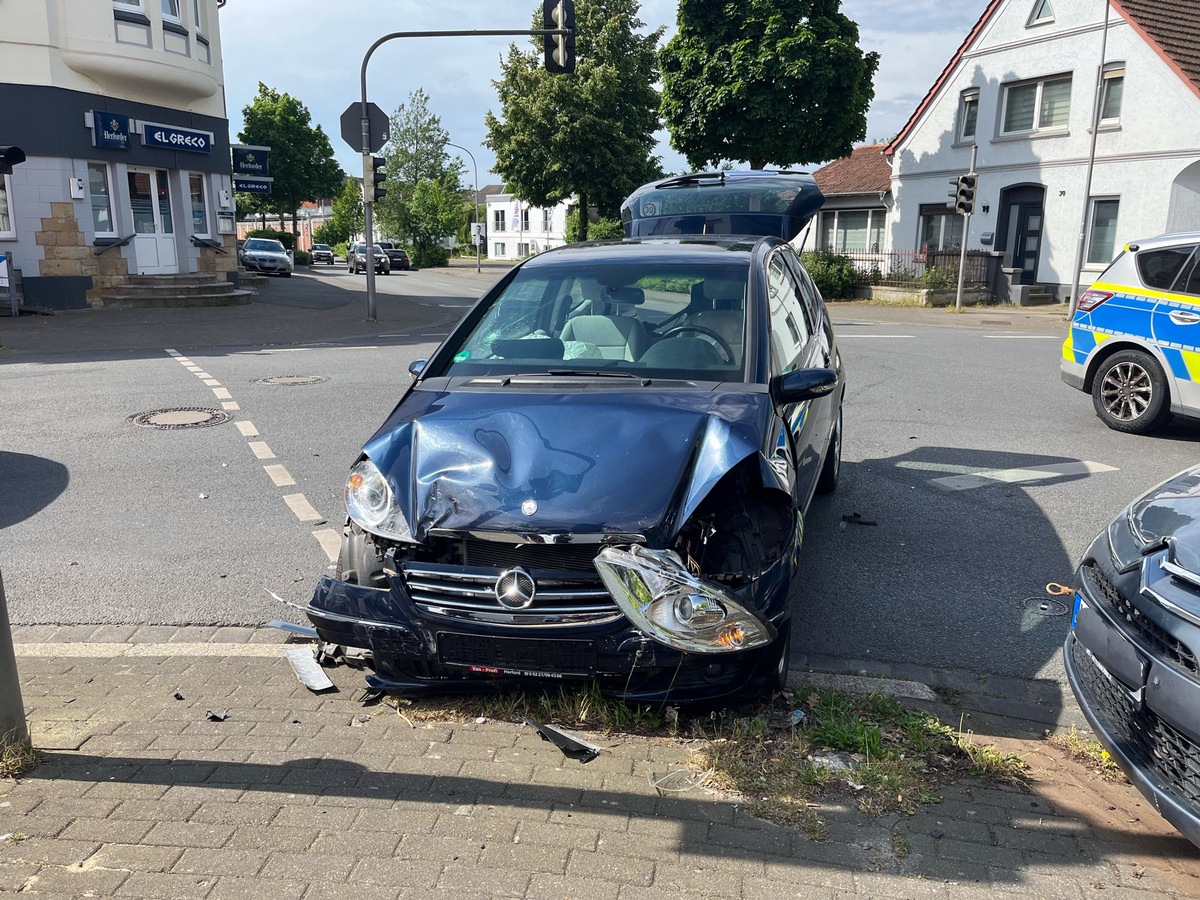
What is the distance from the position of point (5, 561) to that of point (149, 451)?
2.56m

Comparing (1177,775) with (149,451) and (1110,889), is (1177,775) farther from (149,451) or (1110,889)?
(149,451)

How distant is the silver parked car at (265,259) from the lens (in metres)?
38.0

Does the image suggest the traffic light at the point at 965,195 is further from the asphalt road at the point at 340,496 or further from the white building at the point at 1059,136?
the asphalt road at the point at 340,496

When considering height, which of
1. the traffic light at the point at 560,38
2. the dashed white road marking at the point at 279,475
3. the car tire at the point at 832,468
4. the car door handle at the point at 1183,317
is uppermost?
the traffic light at the point at 560,38

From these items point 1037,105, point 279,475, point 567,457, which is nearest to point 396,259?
point 1037,105

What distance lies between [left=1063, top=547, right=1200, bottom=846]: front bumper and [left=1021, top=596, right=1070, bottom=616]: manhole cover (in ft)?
5.58

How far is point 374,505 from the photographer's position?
3559mm

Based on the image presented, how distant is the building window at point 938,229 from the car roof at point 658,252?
87.5 ft

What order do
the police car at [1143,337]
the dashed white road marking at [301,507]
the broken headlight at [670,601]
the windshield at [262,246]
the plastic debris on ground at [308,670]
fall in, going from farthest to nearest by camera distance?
the windshield at [262,246] → the police car at [1143,337] → the dashed white road marking at [301,507] → the plastic debris on ground at [308,670] → the broken headlight at [670,601]

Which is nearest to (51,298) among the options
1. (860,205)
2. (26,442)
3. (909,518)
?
(26,442)

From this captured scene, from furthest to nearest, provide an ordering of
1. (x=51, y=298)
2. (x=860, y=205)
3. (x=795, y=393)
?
1. (x=860, y=205)
2. (x=51, y=298)
3. (x=795, y=393)

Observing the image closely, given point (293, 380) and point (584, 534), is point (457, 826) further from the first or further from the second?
point (293, 380)

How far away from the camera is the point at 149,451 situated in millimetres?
7855

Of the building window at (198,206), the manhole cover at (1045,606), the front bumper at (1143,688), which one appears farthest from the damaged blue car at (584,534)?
the building window at (198,206)
